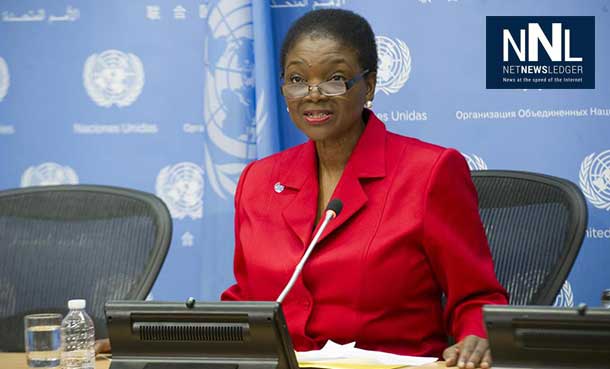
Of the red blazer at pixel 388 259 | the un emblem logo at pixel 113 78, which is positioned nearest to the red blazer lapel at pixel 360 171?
the red blazer at pixel 388 259

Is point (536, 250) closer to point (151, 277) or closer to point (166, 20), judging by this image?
point (151, 277)

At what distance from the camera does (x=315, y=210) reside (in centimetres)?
257

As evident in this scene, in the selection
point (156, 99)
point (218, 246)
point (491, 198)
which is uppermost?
point (156, 99)

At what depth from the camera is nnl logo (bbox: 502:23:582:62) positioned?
3733mm

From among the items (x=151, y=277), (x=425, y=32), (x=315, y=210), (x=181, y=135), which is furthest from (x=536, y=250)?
(x=181, y=135)

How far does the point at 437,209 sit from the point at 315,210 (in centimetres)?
31

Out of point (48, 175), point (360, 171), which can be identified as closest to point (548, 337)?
point (360, 171)

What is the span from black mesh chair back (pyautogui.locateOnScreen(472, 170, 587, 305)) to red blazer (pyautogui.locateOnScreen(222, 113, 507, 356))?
0.84ft

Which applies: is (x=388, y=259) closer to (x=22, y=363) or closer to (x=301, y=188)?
(x=301, y=188)

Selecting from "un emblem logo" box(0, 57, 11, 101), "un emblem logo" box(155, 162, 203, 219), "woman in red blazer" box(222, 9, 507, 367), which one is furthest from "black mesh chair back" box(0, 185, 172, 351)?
"un emblem logo" box(0, 57, 11, 101)

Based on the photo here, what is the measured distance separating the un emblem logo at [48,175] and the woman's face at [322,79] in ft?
5.77

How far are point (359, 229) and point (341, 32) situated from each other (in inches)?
20.6

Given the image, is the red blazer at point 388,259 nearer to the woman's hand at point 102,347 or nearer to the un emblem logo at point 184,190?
the woman's hand at point 102,347

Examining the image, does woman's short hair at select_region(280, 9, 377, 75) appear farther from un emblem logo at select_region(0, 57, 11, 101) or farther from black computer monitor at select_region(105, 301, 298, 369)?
un emblem logo at select_region(0, 57, 11, 101)
